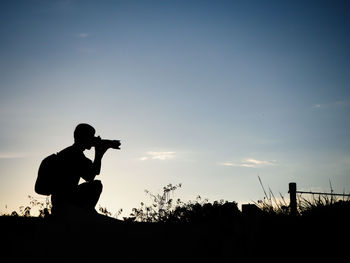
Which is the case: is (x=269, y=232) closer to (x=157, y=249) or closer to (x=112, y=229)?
(x=157, y=249)

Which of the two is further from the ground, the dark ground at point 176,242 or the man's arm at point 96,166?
the man's arm at point 96,166

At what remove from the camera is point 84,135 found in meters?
4.33

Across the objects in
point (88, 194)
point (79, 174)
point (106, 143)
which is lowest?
point (88, 194)

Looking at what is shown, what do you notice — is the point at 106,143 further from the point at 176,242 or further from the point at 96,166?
the point at 176,242

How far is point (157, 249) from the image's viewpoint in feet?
12.7

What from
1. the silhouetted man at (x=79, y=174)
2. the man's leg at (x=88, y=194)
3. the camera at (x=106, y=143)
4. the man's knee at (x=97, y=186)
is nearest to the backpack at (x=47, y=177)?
the silhouetted man at (x=79, y=174)

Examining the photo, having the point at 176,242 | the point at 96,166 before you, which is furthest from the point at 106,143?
the point at 176,242

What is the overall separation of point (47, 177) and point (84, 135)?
2.40 feet

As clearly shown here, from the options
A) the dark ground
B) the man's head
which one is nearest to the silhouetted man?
the man's head

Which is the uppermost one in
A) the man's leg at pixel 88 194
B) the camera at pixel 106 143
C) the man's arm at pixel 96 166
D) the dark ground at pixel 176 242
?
the camera at pixel 106 143

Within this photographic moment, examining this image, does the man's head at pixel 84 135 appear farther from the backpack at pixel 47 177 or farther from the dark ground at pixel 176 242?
the dark ground at pixel 176 242

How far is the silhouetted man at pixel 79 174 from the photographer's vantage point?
409cm

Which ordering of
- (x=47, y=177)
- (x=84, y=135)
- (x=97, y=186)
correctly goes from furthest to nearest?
(x=97, y=186) < (x=84, y=135) < (x=47, y=177)

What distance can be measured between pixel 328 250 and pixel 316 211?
4.10 feet
